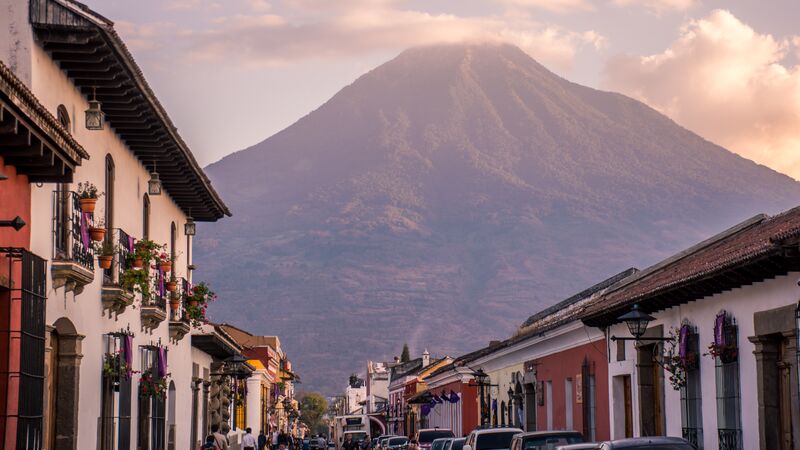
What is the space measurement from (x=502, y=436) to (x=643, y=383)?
336cm

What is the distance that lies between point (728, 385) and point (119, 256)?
1013 centimetres

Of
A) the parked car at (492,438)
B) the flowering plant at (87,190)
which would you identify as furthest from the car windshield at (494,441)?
the flowering plant at (87,190)

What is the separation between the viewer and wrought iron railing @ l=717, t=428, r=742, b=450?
2220 cm

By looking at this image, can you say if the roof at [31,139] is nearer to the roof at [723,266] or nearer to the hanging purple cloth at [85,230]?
the hanging purple cloth at [85,230]

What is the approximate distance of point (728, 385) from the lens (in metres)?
22.8

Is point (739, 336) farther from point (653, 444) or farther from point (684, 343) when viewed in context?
point (653, 444)

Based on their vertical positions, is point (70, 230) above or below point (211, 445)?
above

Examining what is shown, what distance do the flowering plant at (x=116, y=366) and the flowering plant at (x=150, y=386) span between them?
2208mm

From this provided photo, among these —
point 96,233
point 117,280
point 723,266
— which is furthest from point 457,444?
point 96,233

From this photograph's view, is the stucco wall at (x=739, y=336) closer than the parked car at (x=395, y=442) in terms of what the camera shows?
Yes

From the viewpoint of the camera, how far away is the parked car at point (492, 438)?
29.7m

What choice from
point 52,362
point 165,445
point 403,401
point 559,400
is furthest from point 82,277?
point 403,401

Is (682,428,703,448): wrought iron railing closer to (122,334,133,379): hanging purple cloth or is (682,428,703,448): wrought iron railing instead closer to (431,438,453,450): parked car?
(122,334,133,379): hanging purple cloth

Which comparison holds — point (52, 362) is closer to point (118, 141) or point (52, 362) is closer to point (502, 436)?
point (118, 141)
